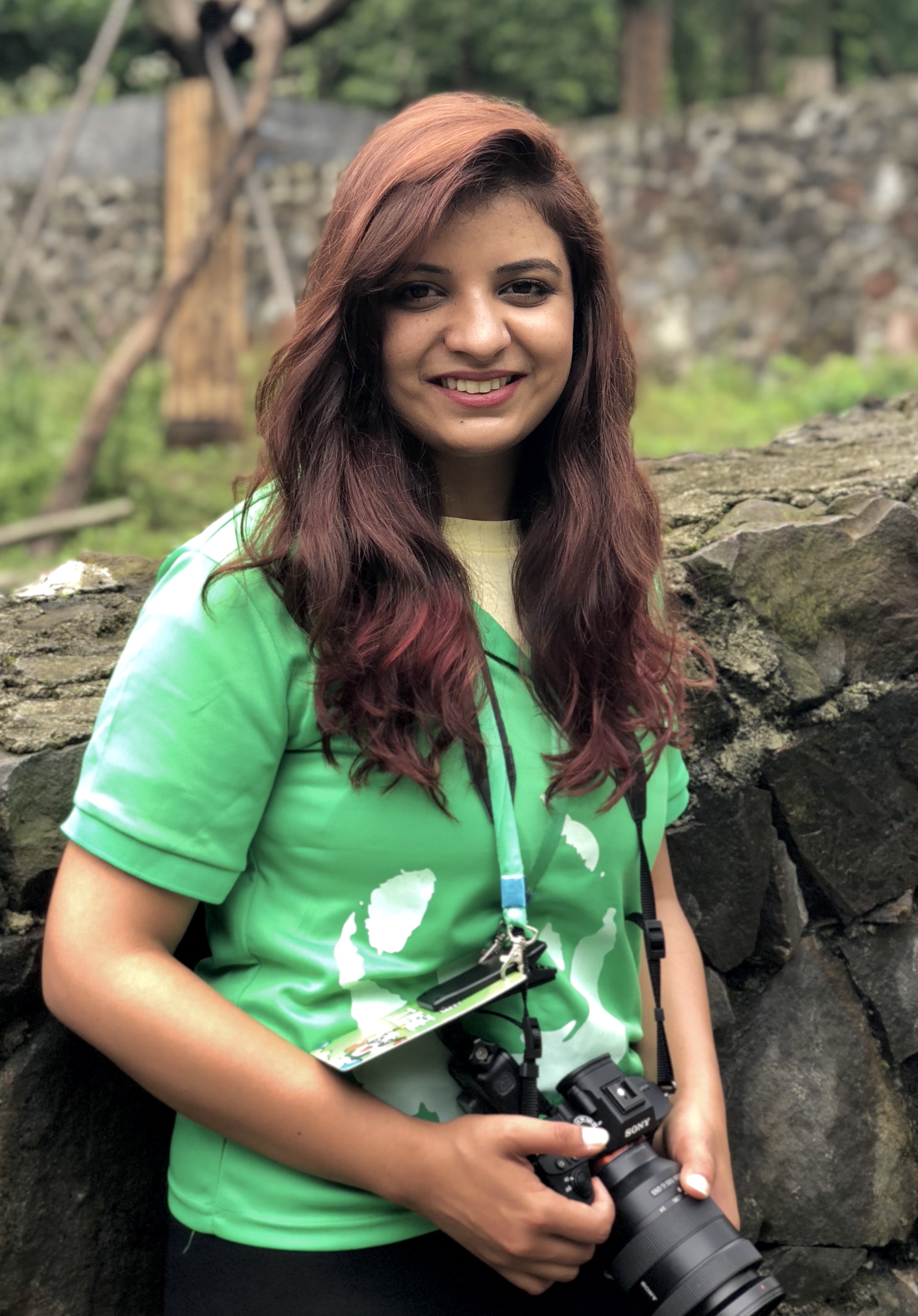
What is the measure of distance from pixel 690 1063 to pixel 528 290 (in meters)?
0.83

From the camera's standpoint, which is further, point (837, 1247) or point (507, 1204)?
point (837, 1247)

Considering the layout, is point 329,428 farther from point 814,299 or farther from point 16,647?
point 814,299

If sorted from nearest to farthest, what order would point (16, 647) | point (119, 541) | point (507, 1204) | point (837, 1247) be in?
point (507, 1204) < point (16, 647) < point (837, 1247) < point (119, 541)

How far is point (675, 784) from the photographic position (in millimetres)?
1539

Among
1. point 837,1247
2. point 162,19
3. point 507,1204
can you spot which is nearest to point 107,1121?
point 507,1204

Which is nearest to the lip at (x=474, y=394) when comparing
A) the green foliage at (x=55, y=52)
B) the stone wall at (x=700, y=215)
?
the stone wall at (x=700, y=215)

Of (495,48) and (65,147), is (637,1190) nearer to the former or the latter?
(65,147)

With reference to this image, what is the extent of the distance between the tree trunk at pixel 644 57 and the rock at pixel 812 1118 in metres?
10.4

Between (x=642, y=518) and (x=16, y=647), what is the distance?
768 millimetres

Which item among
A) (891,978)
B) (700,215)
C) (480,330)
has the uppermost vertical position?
(480,330)

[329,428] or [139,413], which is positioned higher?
[329,428]

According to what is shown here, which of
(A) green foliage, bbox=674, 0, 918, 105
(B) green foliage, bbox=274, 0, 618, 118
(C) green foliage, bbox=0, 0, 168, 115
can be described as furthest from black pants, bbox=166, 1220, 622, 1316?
(C) green foliage, bbox=0, 0, 168, 115

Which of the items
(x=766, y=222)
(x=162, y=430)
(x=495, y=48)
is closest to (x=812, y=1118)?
(x=162, y=430)

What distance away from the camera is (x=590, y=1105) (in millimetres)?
1232
